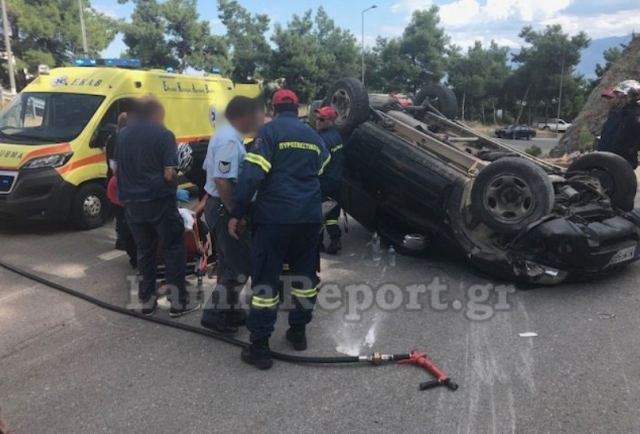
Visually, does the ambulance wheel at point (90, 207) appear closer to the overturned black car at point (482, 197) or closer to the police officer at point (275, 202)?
the overturned black car at point (482, 197)

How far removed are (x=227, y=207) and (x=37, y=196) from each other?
3945 mm

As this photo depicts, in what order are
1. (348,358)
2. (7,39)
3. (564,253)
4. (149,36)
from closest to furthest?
(348,358), (564,253), (7,39), (149,36)

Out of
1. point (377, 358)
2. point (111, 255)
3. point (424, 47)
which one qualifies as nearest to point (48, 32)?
point (424, 47)

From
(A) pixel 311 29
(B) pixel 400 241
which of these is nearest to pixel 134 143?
(B) pixel 400 241

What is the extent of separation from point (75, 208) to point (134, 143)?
3.25m

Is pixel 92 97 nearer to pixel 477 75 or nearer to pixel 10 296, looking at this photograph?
pixel 10 296

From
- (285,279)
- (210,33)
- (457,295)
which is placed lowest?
(457,295)

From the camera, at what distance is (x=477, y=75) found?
5297 cm

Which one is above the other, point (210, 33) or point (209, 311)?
point (210, 33)

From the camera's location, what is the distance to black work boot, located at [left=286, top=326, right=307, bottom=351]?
12.8ft

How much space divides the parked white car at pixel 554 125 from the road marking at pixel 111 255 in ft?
156

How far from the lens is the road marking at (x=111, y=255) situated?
6.03m

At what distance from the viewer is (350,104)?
6.38m

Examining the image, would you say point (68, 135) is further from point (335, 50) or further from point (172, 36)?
point (335, 50)
